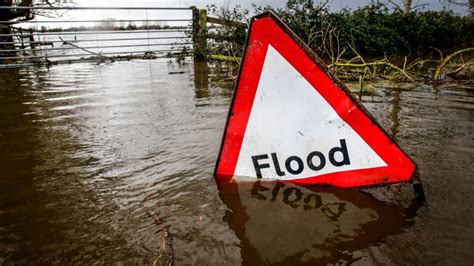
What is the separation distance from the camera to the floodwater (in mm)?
1366

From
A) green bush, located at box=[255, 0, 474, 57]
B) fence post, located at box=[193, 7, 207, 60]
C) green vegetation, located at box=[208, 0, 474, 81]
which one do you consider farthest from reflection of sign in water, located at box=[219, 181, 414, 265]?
fence post, located at box=[193, 7, 207, 60]

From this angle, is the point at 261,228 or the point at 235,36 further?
the point at 235,36

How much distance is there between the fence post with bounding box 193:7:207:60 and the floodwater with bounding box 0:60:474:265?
7.27 meters

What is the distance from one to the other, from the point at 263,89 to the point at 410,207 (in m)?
1.01

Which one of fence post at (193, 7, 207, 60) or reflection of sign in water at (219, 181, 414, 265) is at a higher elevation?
fence post at (193, 7, 207, 60)

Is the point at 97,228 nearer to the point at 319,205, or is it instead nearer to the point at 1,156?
the point at 319,205

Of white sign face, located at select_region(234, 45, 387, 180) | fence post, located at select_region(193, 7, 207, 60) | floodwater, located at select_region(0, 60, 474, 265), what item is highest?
fence post, located at select_region(193, 7, 207, 60)

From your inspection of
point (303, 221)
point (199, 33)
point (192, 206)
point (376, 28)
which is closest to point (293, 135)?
point (303, 221)

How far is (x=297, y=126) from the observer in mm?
1826

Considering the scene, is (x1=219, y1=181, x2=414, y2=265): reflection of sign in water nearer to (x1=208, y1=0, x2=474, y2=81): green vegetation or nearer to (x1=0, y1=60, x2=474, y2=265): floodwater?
(x1=0, y1=60, x2=474, y2=265): floodwater

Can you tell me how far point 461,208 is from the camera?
167 centimetres

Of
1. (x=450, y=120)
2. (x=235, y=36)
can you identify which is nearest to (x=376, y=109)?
(x=450, y=120)

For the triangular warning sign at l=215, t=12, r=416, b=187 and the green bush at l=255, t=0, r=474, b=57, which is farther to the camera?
the green bush at l=255, t=0, r=474, b=57

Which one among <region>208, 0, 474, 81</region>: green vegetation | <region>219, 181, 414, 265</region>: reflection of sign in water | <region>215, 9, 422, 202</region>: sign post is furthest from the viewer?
<region>208, 0, 474, 81</region>: green vegetation
